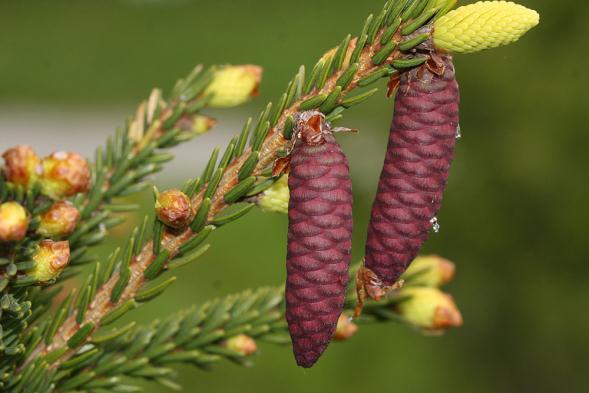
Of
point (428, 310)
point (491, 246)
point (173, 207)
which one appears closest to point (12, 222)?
point (173, 207)

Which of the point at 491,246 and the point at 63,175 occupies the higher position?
the point at 63,175

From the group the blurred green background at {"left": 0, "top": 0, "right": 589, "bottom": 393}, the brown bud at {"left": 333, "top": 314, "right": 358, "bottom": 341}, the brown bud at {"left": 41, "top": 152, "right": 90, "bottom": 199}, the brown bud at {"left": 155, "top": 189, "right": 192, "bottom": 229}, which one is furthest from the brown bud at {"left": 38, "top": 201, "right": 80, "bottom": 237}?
the blurred green background at {"left": 0, "top": 0, "right": 589, "bottom": 393}

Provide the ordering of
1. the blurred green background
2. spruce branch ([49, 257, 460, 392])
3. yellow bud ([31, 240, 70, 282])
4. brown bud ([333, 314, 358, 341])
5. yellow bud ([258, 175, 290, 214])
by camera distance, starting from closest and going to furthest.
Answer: yellow bud ([31, 240, 70, 282]) < yellow bud ([258, 175, 290, 214]) < spruce branch ([49, 257, 460, 392]) < brown bud ([333, 314, 358, 341]) < the blurred green background

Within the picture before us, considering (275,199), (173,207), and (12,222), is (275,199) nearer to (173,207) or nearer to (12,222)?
(173,207)

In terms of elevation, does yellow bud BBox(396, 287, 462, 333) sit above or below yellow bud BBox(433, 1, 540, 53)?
below

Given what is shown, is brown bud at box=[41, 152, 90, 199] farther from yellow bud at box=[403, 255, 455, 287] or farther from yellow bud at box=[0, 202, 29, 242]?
yellow bud at box=[403, 255, 455, 287]

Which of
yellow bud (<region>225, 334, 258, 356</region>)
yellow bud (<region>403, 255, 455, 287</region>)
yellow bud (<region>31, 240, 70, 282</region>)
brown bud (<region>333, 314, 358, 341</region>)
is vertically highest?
yellow bud (<region>31, 240, 70, 282</region>)
